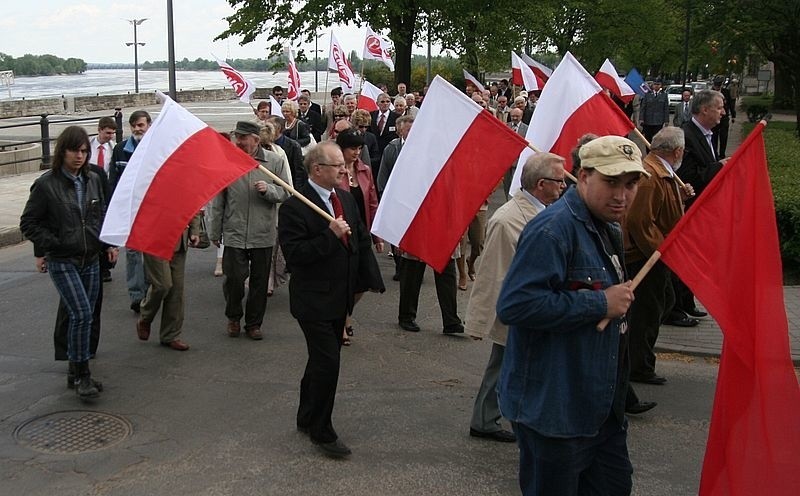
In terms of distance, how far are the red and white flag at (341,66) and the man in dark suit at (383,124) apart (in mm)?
4568

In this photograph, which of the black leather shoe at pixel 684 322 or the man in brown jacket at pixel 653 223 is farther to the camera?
the black leather shoe at pixel 684 322

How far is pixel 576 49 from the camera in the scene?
42.1 meters

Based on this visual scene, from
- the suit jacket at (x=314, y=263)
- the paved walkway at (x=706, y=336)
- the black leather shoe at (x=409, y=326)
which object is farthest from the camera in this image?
the black leather shoe at (x=409, y=326)

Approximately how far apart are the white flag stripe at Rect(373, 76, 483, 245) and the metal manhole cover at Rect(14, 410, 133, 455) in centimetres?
221

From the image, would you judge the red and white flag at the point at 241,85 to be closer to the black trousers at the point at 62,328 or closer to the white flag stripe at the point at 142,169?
the black trousers at the point at 62,328

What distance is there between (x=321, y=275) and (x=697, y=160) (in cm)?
430

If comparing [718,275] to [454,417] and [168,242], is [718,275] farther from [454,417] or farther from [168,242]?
[168,242]

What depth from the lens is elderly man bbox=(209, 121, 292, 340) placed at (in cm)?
755

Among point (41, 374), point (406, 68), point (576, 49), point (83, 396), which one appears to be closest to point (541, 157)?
point (83, 396)

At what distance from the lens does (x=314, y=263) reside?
5.24 metres

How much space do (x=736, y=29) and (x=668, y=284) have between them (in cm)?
→ 1939

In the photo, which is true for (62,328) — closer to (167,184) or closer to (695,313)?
(167,184)

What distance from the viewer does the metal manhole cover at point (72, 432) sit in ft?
17.7

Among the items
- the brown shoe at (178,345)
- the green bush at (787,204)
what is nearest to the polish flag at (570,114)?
the brown shoe at (178,345)
